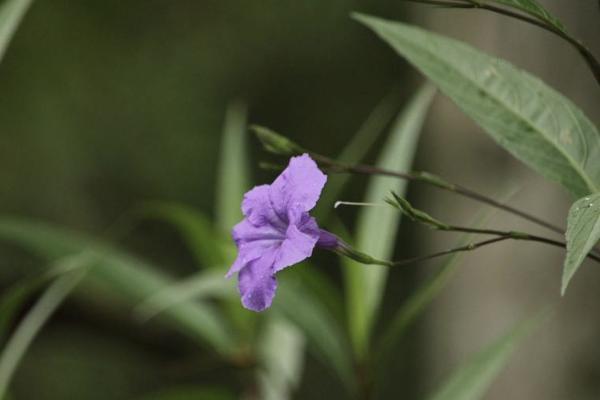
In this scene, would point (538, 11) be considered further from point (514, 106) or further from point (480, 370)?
point (480, 370)

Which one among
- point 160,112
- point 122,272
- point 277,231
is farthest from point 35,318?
point 160,112

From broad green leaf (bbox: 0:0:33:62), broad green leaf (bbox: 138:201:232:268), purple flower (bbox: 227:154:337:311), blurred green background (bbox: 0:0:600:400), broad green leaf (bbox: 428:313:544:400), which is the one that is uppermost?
broad green leaf (bbox: 0:0:33:62)

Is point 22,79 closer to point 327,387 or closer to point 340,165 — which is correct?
point 327,387

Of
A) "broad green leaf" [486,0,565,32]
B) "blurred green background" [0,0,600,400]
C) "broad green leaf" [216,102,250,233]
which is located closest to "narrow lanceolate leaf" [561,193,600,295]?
"broad green leaf" [486,0,565,32]

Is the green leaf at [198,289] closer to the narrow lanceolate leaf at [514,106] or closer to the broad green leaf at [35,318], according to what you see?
the broad green leaf at [35,318]

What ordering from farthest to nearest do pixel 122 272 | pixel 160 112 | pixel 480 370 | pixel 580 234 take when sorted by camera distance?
pixel 160 112 < pixel 122 272 < pixel 480 370 < pixel 580 234

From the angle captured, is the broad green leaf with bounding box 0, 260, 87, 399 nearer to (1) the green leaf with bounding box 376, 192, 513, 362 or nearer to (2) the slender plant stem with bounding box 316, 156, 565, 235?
(1) the green leaf with bounding box 376, 192, 513, 362

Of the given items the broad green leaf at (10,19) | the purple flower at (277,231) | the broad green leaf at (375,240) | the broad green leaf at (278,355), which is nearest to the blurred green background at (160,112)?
the broad green leaf at (278,355)
